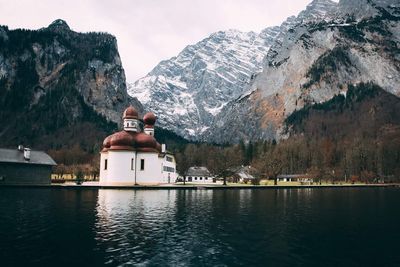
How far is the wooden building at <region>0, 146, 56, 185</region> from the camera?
9575 centimetres

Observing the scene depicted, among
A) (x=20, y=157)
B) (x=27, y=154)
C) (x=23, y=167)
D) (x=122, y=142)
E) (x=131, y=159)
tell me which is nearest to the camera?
(x=23, y=167)

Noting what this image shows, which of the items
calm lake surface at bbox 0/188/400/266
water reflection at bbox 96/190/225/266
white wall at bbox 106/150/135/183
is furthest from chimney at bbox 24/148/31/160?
water reflection at bbox 96/190/225/266

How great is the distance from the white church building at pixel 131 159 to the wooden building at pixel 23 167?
15094 mm

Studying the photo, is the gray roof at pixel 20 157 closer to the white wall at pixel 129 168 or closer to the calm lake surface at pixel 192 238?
the white wall at pixel 129 168

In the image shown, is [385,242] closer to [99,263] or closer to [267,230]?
[267,230]

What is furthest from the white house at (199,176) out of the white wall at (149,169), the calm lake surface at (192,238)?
the calm lake surface at (192,238)

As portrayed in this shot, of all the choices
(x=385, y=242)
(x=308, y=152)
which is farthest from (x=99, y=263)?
(x=308, y=152)

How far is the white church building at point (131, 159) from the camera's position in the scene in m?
110

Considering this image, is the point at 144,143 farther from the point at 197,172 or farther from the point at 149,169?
the point at 197,172

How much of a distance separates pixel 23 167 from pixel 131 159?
27.0 m

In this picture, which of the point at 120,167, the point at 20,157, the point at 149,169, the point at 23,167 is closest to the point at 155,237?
the point at 23,167

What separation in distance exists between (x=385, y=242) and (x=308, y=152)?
169 m

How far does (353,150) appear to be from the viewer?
17550 cm

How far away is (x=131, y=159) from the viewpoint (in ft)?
364
